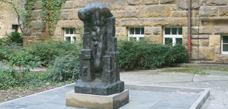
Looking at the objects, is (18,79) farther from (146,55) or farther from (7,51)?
(146,55)

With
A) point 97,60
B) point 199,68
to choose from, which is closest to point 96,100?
point 97,60

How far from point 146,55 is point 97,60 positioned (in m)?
6.85

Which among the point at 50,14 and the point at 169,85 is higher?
the point at 50,14

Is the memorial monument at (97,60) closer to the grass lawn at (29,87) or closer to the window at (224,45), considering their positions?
the grass lawn at (29,87)

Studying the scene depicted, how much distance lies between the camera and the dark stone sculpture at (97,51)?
8078 millimetres

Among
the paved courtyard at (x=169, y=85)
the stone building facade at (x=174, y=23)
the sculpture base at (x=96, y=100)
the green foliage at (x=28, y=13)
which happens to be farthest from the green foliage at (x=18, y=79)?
the green foliage at (x=28, y=13)

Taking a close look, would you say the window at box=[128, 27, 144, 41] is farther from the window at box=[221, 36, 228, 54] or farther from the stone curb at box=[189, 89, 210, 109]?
the stone curb at box=[189, 89, 210, 109]

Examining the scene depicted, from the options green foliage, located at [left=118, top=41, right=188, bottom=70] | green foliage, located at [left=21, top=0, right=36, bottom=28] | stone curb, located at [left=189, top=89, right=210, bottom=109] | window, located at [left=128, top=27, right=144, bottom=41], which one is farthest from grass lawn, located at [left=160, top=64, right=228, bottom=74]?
green foliage, located at [left=21, top=0, right=36, bottom=28]

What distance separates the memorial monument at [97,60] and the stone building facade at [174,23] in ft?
25.4

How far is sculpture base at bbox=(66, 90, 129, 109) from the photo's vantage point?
307 inches

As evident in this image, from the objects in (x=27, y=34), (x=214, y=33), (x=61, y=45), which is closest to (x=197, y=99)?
(x=214, y=33)

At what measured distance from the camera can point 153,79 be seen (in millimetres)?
12531

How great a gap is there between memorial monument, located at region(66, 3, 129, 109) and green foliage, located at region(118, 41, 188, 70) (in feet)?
20.5

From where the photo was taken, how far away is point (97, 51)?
8.20 m
